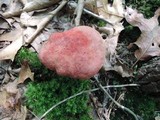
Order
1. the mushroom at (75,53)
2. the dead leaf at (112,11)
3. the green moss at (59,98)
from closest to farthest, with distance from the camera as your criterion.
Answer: the mushroom at (75,53)
the green moss at (59,98)
the dead leaf at (112,11)

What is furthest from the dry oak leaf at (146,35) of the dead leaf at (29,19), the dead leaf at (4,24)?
the dead leaf at (4,24)

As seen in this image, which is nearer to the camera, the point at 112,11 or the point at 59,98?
the point at 59,98

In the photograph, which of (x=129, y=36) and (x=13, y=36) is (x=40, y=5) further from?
(x=129, y=36)

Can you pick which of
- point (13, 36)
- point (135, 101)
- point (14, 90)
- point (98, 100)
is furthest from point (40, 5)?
point (135, 101)

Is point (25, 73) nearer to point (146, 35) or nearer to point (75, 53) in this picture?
point (75, 53)

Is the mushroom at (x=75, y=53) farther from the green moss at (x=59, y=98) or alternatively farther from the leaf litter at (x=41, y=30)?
the leaf litter at (x=41, y=30)

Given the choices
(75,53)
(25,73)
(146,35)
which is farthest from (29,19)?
(146,35)

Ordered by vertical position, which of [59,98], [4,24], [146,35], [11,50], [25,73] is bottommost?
[59,98]

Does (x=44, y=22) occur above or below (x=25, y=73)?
above
